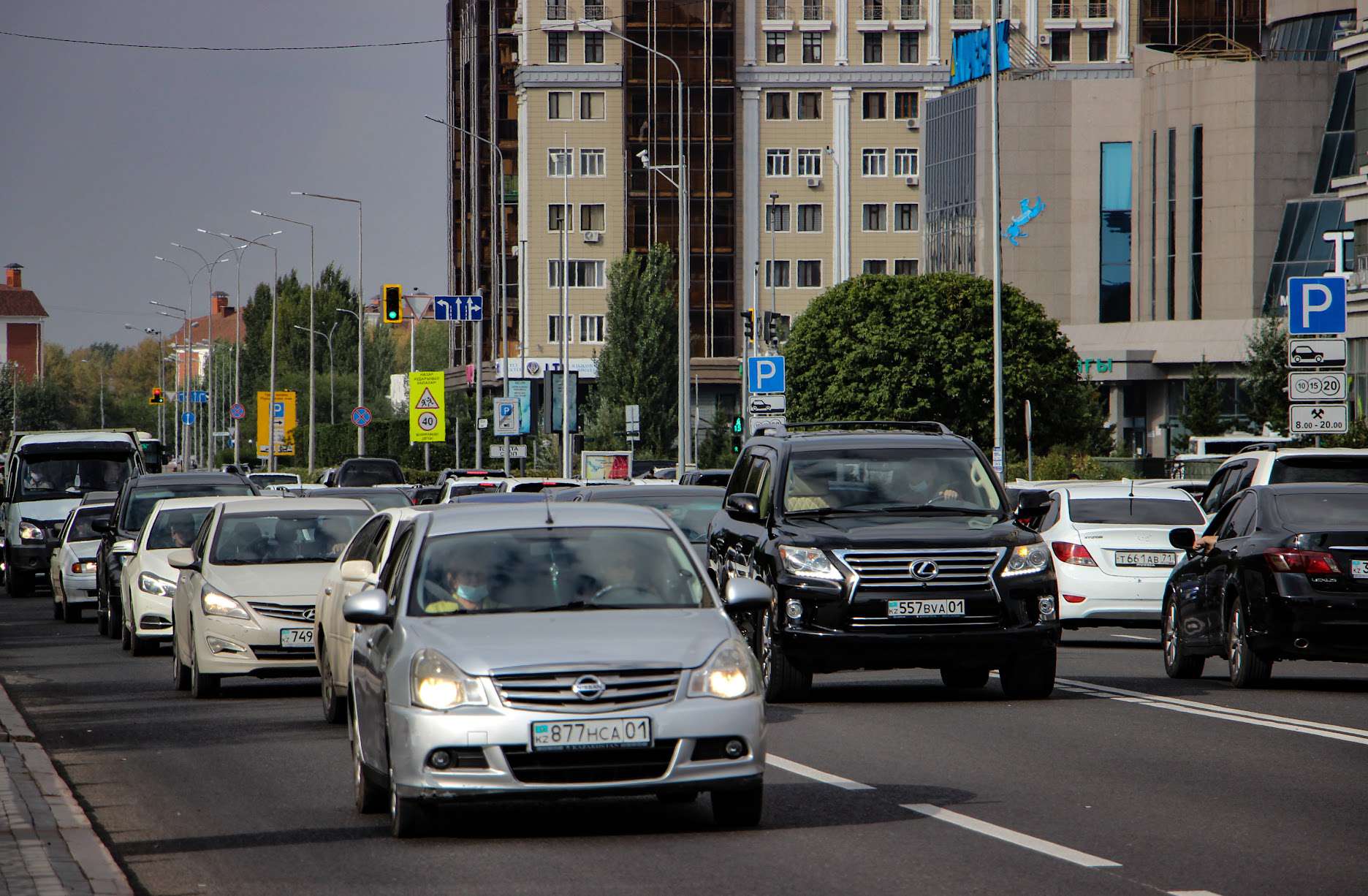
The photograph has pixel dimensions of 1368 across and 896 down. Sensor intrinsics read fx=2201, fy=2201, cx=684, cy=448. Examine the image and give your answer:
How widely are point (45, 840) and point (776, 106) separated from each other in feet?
346

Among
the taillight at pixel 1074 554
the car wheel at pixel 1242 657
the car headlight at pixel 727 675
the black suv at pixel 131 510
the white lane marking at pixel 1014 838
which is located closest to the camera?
the white lane marking at pixel 1014 838

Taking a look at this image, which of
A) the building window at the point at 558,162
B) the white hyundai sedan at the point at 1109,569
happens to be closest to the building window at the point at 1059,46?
the building window at the point at 558,162

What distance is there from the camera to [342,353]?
142m

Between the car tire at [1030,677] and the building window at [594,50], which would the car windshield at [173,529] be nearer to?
the car tire at [1030,677]

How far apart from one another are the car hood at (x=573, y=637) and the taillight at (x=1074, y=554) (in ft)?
46.9

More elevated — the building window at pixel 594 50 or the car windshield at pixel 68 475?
the building window at pixel 594 50

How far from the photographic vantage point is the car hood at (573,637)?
867 centimetres

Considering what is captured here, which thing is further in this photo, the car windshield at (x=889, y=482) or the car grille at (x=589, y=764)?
the car windshield at (x=889, y=482)

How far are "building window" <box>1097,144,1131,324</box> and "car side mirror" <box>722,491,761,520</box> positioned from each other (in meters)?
87.5

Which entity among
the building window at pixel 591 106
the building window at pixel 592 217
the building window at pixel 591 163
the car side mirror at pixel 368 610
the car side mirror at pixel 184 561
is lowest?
the car side mirror at pixel 184 561

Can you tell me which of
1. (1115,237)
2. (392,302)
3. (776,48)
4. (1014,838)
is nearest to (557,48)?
(776,48)

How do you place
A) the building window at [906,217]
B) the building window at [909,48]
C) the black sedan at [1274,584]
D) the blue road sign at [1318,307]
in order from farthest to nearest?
the building window at [906,217] → the building window at [909,48] → the blue road sign at [1318,307] → the black sedan at [1274,584]

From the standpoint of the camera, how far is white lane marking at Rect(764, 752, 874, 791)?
10758 millimetres

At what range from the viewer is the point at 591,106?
111312 mm
